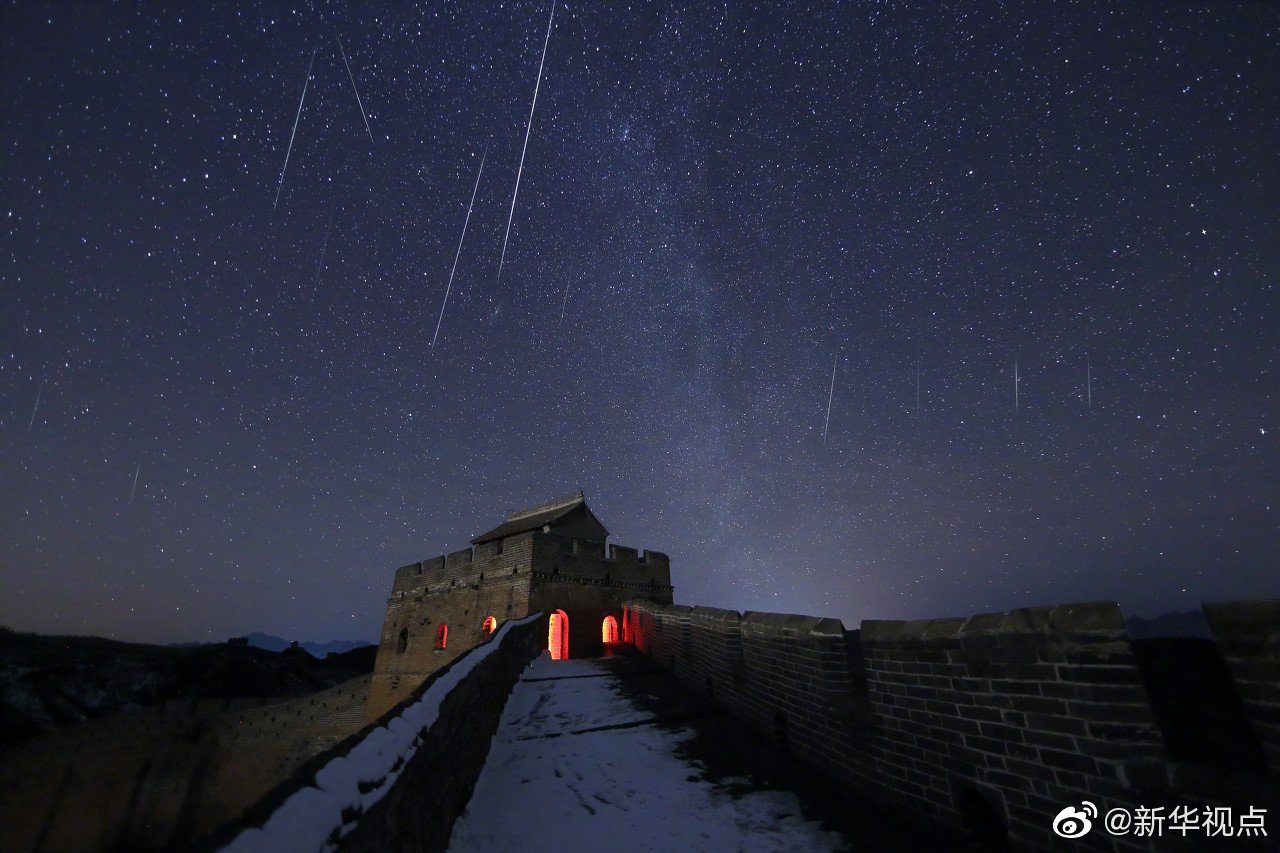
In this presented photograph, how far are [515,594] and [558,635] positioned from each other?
2299 millimetres

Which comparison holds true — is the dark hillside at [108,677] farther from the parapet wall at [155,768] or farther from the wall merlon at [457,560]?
the wall merlon at [457,560]

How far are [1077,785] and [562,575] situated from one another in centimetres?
1793

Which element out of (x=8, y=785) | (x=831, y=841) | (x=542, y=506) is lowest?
(x=8, y=785)

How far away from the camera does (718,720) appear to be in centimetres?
643

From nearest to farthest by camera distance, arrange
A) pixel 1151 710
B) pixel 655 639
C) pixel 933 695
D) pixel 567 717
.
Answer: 1. pixel 1151 710
2. pixel 933 695
3. pixel 567 717
4. pixel 655 639

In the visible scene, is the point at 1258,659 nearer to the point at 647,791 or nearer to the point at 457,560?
the point at 647,791

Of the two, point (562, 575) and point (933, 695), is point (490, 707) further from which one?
point (562, 575)

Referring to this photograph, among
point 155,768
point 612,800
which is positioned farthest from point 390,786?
point 155,768

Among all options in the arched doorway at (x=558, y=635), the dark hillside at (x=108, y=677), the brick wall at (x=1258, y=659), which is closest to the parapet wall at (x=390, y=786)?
the brick wall at (x=1258, y=659)

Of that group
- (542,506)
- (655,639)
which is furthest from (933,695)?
(542,506)

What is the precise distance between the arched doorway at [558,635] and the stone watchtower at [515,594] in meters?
0.04

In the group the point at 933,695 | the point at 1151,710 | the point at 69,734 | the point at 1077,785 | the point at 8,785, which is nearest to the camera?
the point at 1151,710

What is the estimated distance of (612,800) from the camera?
4.19m

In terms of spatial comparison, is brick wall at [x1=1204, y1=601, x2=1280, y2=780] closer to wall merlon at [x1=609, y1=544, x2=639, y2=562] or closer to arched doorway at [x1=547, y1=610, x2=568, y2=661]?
arched doorway at [x1=547, y1=610, x2=568, y2=661]
